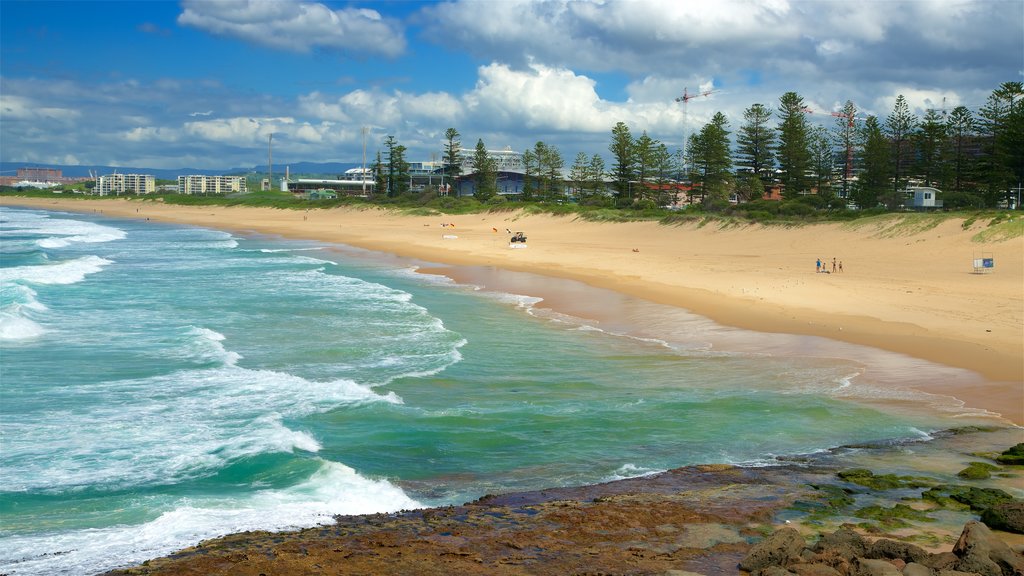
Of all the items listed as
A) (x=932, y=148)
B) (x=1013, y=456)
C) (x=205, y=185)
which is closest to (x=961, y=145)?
(x=932, y=148)

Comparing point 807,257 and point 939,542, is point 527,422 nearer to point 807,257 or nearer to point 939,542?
point 939,542

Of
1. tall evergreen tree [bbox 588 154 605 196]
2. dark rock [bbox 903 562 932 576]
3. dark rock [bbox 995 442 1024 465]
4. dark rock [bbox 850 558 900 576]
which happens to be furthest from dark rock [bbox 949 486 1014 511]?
tall evergreen tree [bbox 588 154 605 196]

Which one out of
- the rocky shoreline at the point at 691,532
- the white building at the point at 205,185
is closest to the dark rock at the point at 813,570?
the rocky shoreline at the point at 691,532

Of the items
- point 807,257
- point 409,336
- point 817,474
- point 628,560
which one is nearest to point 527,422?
point 817,474

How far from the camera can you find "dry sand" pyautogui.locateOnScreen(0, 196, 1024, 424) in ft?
61.6

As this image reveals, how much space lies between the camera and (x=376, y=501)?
9688 millimetres

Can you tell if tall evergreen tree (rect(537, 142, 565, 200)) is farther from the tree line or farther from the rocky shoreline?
the rocky shoreline

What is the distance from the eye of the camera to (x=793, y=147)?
59.5m

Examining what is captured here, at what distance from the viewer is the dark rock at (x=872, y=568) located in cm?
676

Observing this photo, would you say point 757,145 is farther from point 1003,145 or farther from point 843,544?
point 843,544

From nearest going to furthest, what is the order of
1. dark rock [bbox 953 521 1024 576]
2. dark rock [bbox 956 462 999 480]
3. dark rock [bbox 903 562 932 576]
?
dark rock [bbox 903 562 932 576], dark rock [bbox 953 521 1024 576], dark rock [bbox 956 462 999 480]

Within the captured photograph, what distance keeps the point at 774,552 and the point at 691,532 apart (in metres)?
1.15

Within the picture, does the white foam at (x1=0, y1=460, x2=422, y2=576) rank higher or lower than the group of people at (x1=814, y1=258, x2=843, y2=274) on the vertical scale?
lower

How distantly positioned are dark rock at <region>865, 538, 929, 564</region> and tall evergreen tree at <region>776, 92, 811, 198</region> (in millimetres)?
54800
